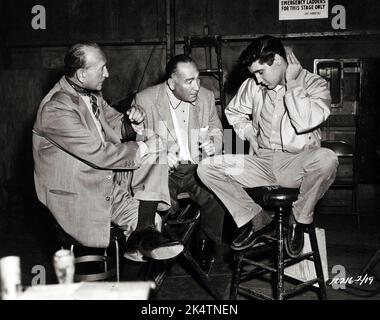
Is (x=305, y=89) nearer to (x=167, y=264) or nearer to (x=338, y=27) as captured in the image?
(x=167, y=264)

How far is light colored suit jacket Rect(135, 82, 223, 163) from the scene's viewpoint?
4.02 meters

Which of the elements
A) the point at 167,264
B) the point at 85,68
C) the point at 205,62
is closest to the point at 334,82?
the point at 205,62

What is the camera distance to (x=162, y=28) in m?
7.85

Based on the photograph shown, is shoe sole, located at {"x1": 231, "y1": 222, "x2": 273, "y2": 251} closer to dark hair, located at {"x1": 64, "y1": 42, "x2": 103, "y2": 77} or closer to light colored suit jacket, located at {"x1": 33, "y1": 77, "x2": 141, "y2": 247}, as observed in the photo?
light colored suit jacket, located at {"x1": 33, "y1": 77, "x2": 141, "y2": 247}

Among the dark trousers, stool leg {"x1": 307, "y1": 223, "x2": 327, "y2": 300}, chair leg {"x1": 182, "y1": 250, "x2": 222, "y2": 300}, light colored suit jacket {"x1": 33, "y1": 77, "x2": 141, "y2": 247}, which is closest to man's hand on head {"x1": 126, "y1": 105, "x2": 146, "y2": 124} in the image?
light colored suit jacket {"x1": 33, "y1": 77, "x2": 141, "y2": 247}

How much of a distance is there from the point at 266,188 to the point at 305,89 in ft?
2.64

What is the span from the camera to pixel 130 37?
7941mm

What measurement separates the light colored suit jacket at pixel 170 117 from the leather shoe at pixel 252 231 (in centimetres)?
84

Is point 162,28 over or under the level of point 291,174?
over

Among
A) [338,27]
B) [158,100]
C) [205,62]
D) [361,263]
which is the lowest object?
[361,263]

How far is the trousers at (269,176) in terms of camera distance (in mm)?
3172

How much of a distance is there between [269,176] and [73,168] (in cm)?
148

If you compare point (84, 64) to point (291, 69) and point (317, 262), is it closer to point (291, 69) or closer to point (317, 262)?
point (291, 69)

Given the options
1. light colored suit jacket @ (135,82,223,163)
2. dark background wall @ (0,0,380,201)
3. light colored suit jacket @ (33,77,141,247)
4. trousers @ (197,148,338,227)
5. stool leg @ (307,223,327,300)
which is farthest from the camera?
Answer: dark background wall @ (0,0,380,201)
